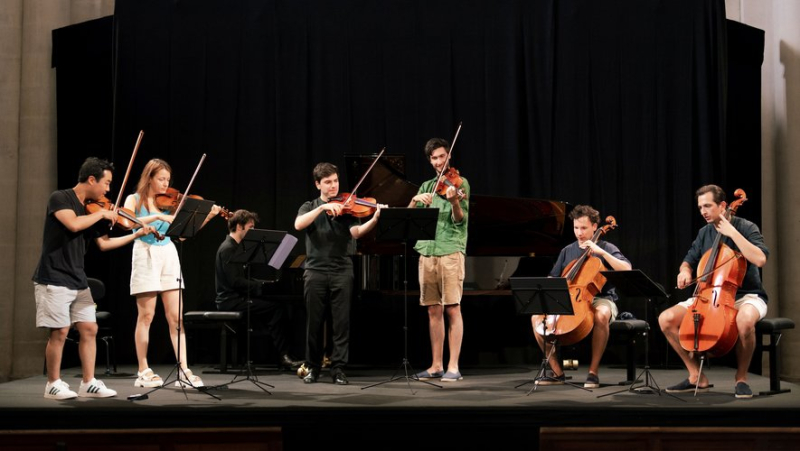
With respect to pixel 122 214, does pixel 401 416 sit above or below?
below

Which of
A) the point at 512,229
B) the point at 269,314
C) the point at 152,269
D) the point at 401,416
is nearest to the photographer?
the point at 401,416

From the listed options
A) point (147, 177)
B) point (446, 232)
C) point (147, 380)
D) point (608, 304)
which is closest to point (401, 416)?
point (446, 232)

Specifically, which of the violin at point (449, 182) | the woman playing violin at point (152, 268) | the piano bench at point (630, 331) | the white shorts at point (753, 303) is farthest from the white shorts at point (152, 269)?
the white shorts at point (753, 303)

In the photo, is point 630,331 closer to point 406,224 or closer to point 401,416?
point 406,224

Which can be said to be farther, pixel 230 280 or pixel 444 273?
pixel 230 280

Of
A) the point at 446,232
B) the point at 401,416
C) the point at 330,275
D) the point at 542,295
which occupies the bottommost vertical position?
the point at 401,416

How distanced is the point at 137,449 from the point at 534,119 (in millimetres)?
5202

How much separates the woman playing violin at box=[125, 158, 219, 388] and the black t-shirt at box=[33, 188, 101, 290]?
489mm

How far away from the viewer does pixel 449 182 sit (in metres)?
6.28

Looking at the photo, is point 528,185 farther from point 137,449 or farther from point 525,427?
point 137,449

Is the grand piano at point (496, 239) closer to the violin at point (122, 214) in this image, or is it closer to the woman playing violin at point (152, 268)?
the woman playing violin at point (152, 268)

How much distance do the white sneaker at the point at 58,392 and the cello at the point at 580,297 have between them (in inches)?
131

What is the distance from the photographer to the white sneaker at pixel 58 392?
220 inches

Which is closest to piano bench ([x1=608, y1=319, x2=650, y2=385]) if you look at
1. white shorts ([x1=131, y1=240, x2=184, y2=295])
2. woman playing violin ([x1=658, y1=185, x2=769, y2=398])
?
woman playing violin ([x1=658, y1=185, x2=769, y2=398])
